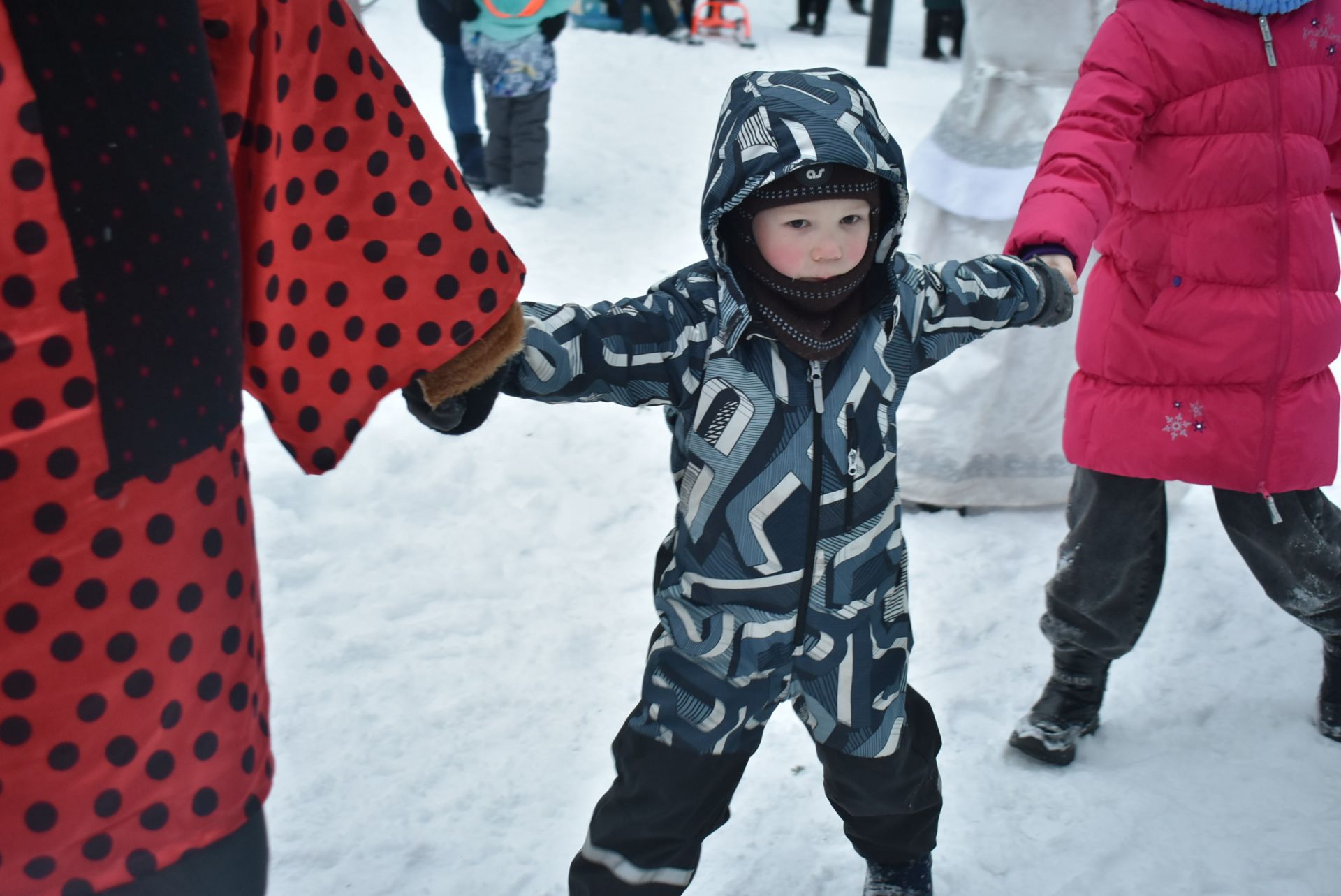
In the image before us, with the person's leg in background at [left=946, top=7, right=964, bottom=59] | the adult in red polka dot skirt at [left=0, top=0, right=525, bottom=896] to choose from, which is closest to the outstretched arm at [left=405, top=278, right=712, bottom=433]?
the adult in red polka dot skirt at [left=0, top=0, right=525, bottom=896]

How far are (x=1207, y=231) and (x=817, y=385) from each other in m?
0.90

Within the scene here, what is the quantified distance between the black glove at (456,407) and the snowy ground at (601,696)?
3.73 ft

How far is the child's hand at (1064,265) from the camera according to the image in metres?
1.94

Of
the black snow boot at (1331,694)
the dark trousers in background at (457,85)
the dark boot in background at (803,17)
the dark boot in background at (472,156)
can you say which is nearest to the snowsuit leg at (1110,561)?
the black snow boot at (1331,694)

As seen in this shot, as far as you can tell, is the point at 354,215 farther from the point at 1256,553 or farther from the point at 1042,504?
the point at 1042,504

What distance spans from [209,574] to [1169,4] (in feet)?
6.08

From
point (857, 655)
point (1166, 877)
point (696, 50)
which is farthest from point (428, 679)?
point (696, 50)

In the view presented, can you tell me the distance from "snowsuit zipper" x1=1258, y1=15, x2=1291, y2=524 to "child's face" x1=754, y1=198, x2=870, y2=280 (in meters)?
0.86

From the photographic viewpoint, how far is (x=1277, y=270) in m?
2.15

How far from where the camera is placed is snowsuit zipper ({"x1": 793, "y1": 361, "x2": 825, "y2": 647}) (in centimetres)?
172

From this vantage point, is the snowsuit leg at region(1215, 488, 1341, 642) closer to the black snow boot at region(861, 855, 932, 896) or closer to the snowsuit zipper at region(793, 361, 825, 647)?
the black snow boot at region(861, 855, 932, 896)

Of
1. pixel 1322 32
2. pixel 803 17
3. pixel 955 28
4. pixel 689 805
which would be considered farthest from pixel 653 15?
pixel 689 805

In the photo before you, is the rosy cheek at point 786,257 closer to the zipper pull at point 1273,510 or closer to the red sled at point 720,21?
the zipper pull at point 1273,510

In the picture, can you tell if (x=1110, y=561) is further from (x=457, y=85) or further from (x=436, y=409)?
(x=457, y=85)
